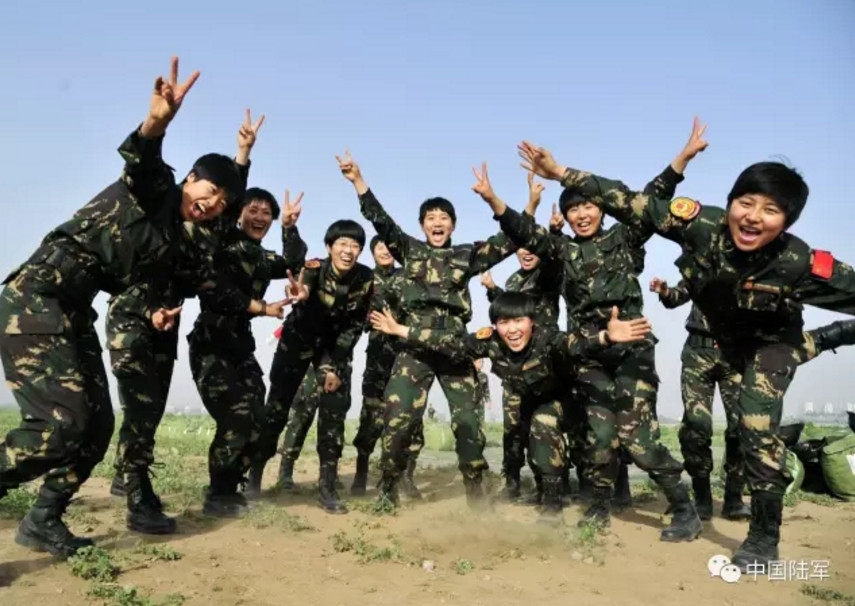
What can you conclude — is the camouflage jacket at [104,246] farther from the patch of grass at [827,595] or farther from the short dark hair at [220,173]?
the patch of grass at [827,595]

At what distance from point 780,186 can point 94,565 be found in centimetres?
464

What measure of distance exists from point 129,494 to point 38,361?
1620mm

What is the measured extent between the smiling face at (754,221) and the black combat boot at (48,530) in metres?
4.52

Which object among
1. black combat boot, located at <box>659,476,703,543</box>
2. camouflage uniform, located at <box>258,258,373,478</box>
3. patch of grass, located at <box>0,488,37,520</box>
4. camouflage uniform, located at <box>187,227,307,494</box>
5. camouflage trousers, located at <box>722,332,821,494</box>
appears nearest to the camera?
camouflage trousers, located at <box>722,332,821,494</box>

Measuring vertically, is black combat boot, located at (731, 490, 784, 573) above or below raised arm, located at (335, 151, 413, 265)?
below

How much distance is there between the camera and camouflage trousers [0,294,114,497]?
12.4 feet

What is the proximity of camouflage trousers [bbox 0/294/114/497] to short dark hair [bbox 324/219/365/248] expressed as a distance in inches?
110

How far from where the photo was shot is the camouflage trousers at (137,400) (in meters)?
5.15

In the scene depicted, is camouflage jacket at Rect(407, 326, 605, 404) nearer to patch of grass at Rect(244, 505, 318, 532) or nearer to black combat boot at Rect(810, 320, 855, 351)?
→ patch of grass at Rect(244, 505, 318, 532)

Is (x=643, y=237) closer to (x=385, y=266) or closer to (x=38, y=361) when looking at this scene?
(x=385, y=266)

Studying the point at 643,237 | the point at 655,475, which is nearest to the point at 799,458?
the point at 655,475

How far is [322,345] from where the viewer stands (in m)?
6.57

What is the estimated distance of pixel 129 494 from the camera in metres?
5.08

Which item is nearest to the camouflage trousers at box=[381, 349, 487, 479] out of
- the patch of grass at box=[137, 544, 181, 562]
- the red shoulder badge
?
the patch of grass at box=[137, 544, 181, 562]
